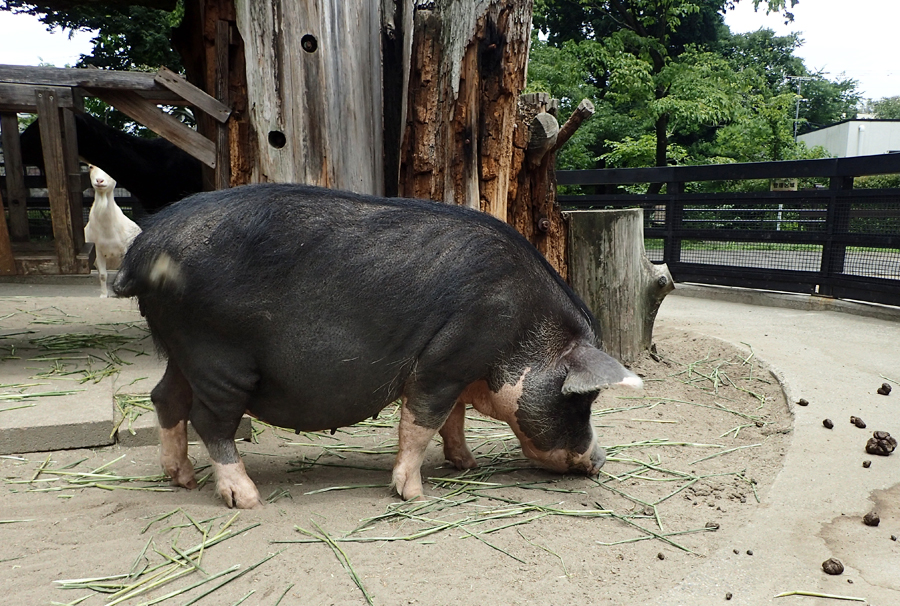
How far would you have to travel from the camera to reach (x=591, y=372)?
320 centimetres

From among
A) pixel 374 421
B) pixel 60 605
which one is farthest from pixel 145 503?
pixel 374 421

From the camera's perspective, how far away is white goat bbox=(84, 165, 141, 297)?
9.12 m

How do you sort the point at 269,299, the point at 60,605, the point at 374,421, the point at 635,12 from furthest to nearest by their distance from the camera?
the point at 635,12 < the point at 374,421 < the point at 269,299 < the point at 60,605

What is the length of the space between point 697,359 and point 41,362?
198 inches

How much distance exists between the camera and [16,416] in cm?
398

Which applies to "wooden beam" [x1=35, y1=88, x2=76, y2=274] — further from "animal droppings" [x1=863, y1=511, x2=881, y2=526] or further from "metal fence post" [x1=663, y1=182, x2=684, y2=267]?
"metal fence post" [x1=663, y1=182, x2=684, y2=267]

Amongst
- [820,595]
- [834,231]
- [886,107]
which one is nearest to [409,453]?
[820,595]

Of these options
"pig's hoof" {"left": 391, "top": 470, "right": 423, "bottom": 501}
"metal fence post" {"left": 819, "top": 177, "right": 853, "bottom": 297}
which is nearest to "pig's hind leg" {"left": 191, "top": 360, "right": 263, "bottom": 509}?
"pig's hoof" {"left": 391, "top": 470, "right": 423, "bottom": 501}

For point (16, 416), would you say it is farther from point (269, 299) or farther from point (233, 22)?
point (233, 22)

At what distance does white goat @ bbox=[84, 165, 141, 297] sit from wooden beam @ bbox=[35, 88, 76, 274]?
3870 mm

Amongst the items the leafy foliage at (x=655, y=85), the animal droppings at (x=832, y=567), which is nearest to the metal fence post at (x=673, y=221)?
the animal droppings at (x=832, y=567)

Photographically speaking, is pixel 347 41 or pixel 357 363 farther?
pixel 347 41

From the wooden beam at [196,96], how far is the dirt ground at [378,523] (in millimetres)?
1998

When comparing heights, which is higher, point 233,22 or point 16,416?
point 233,22
